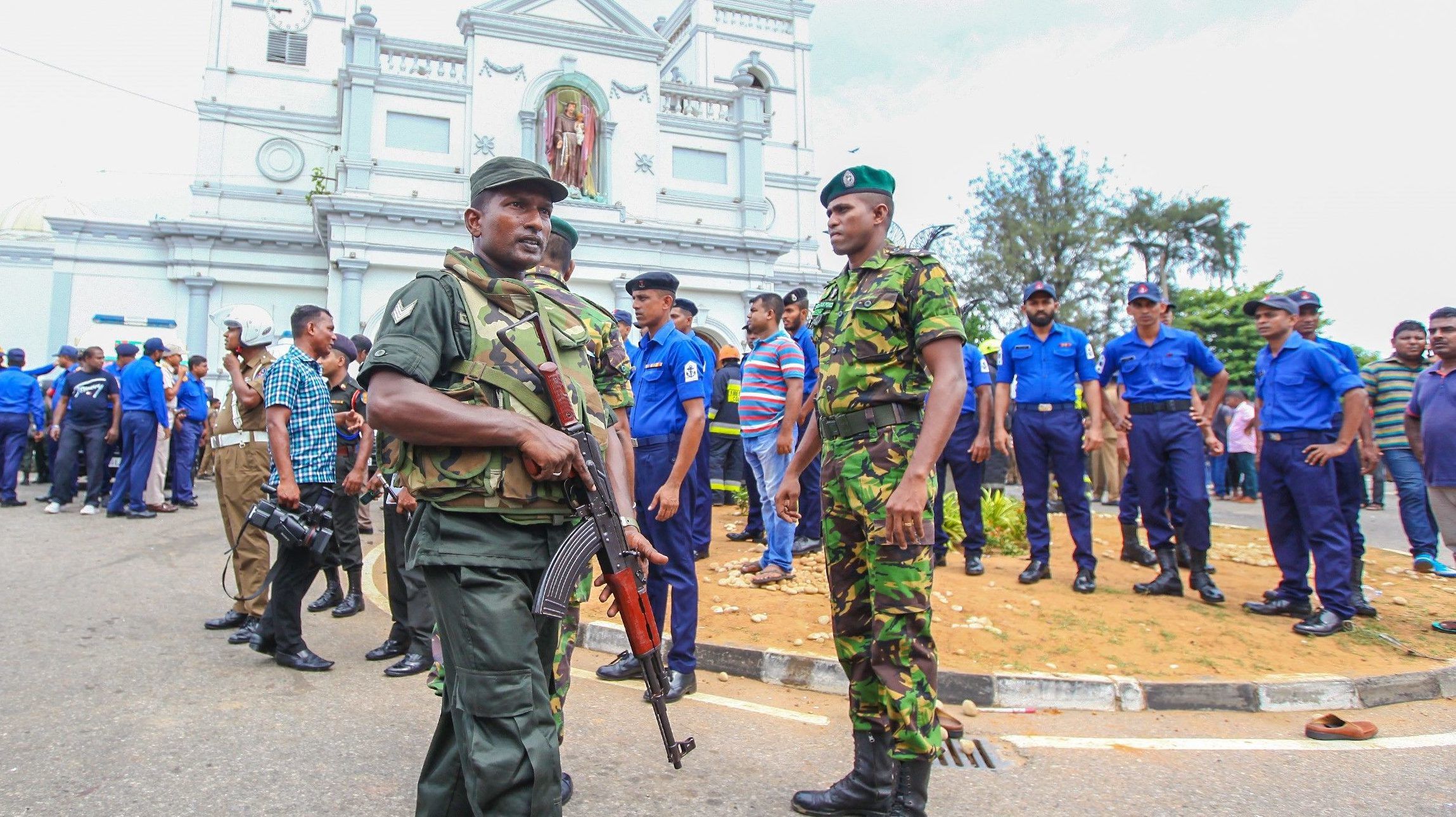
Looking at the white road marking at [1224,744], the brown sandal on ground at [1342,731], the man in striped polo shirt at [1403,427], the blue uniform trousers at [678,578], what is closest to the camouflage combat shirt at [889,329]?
the blue uniform trousers at [678,578]

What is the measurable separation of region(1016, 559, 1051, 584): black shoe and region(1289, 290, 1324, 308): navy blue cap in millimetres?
2803

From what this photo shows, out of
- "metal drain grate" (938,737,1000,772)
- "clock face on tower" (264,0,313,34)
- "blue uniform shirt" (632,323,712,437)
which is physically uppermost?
"clock face on tower" (264,0,313,34)

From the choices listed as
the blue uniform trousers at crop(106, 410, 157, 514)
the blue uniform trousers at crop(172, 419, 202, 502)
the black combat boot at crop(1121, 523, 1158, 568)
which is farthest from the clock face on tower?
the black combat boot at crop(1121, 523, 1158, 568)

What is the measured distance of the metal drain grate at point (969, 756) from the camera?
3.29m

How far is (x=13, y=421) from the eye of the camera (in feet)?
35.2

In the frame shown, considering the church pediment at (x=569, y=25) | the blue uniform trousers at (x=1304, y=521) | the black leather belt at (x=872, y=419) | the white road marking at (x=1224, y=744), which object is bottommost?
the white road marking at (x=1224, y=744)

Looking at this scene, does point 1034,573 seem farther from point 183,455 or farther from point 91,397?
point 183,455

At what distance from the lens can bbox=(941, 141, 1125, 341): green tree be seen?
34.2 metres

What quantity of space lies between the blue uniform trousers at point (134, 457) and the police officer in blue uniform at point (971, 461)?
893 centimetres

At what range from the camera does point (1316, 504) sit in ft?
17.4

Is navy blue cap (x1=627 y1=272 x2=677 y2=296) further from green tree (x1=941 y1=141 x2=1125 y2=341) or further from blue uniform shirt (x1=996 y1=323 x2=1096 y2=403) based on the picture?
green tree (x1=941 y1=141 x2=1125 y2=341)

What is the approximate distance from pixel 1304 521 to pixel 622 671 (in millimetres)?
4312

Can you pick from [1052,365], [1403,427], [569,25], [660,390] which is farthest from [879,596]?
[569,25]

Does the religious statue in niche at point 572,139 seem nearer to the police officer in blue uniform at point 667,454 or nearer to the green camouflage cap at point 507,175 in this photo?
the police officer in blue uniform at point 667,454
